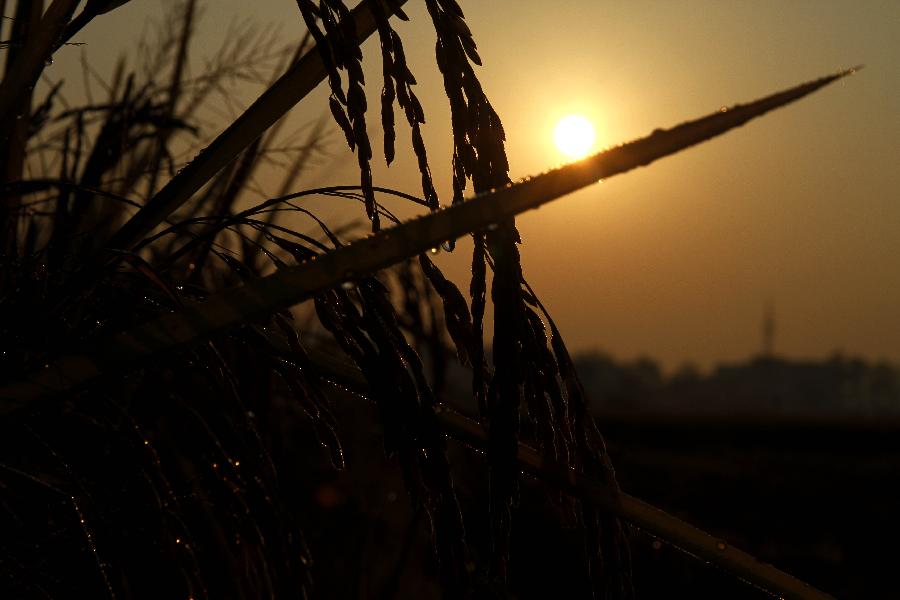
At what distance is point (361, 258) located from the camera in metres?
0.76

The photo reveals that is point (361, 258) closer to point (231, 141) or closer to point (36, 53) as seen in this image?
point (231, 141)

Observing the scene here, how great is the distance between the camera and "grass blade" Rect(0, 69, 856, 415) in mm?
707

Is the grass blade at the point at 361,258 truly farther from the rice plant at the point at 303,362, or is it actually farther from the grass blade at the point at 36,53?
the grass blade at the point at 36,53

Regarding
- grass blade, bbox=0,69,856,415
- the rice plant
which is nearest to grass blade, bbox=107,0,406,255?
the rice plant

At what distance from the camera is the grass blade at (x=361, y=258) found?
707 mm

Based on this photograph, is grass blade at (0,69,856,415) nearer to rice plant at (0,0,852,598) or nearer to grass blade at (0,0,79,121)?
rice plant at (0,0,852,598)

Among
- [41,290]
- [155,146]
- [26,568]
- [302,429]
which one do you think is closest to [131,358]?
[41,290]

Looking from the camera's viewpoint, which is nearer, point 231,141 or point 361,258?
point 361,258

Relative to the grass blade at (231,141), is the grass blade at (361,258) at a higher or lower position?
lower

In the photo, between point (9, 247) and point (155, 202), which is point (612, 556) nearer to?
point (155, 202)

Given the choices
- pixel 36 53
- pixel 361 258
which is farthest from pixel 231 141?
pixel 361 258

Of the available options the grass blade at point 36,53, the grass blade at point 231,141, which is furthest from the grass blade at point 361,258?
the grass blade at point 36,53

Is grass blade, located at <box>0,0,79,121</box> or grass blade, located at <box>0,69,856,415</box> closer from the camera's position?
grass blade, located at <box>0,69,856,415</box>

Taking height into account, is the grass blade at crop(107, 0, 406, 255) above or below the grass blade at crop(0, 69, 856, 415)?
above
